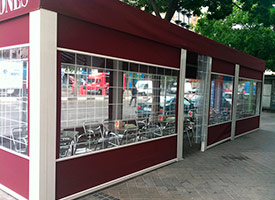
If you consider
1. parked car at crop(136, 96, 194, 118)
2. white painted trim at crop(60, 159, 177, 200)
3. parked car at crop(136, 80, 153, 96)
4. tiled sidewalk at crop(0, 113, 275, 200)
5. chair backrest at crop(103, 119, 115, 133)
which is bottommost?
tiled sidewalk at crop(0, 113, 275, 200)

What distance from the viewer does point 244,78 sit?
843 cm

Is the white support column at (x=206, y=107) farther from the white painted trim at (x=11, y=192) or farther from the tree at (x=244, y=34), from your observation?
the tree at (x=244, y=34)

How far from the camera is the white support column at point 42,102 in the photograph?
275 centimetres

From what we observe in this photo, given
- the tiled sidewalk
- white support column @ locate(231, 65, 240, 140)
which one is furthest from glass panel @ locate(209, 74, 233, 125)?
the tiled sidewalk

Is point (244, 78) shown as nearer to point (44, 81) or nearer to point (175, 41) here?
point (175, 41)

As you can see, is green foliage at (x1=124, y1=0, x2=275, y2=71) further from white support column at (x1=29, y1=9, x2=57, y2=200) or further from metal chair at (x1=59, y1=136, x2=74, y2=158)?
metal chair at (x1=59, y1=136, x2=74, y2=158)

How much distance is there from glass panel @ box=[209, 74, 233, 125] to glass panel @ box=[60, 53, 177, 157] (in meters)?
1.55

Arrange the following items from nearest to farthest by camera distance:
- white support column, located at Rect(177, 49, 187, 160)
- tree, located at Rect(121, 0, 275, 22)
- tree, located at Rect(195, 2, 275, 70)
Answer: white support column, located at Rect(177, 49, 187, 160) → tree, located at Rect(121, 0, 275, 22) → tree, located at Rect(195, 2, 275, 70)

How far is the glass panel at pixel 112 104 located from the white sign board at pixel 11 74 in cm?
58

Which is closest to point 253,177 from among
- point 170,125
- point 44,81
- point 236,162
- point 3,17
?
point 236,162

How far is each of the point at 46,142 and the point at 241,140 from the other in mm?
6785

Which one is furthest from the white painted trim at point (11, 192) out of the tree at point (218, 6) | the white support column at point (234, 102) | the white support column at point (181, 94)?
the tree at point (218, 6)

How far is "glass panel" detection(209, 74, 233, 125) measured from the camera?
6.66 metres

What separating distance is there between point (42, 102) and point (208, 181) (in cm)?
313
